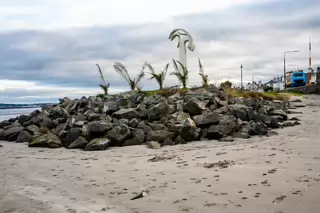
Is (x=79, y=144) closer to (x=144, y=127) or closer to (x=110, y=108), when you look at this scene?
(x=144, y=127)

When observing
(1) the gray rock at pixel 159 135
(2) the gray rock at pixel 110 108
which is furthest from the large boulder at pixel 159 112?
(2) the gray rock at pixel 110 108

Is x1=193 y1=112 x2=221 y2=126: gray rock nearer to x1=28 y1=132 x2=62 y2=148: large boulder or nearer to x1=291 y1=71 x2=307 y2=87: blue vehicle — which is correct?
x1=28 y1=132 x2=62 y2=148: large boulder

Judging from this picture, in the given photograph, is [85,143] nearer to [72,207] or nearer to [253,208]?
[72,207]

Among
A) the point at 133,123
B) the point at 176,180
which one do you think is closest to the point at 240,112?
the point at 133,123

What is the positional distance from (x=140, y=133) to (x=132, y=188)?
4.85m

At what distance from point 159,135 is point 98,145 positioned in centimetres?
166

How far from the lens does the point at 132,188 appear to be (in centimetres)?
523

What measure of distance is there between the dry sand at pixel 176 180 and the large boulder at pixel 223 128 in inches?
39.4

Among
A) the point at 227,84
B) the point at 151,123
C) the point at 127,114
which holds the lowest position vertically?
the point at 151,123

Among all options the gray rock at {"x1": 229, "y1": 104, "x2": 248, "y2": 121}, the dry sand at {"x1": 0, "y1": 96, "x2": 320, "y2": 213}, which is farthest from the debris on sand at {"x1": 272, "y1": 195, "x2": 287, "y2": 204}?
the gray rock at {"x1": 229, "y1": 104, "x2": 248, "y2": 121}

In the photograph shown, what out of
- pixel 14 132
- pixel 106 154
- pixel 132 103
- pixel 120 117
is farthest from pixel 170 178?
pixel 14 132

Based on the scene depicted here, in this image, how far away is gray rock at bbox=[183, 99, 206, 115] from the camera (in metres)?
11.5

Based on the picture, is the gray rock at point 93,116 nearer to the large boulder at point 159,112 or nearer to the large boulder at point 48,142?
the large boulder at point 48,142

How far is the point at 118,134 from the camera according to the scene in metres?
9.87
